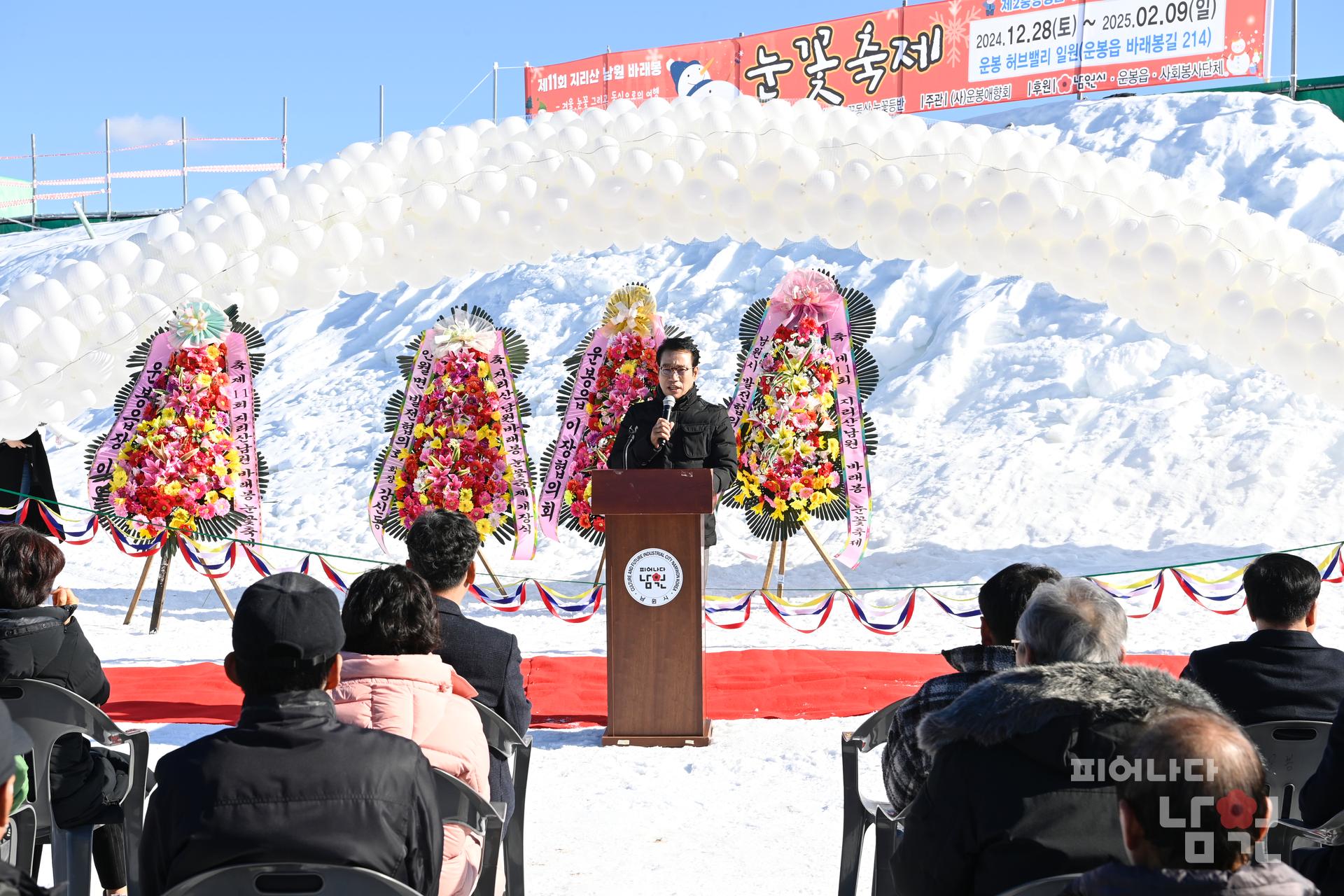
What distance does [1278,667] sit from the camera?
256 centimetres

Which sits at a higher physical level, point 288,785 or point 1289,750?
point 288,785

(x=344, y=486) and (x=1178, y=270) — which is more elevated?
(x=1178, y=270)

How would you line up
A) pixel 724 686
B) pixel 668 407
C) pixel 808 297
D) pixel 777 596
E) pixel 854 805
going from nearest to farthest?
1. pixel 854 805
2. pixel 668 407
3. pixel 724 686
4. pixel 777 596
5. pixel 808 297

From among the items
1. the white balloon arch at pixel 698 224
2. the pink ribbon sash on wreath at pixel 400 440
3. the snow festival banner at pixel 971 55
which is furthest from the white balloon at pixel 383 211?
the snow festival banner at pixel 971 55

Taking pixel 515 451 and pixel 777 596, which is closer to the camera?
pixel 777 596

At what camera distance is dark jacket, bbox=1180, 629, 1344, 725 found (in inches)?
99.6

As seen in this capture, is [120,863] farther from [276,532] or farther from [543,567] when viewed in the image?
[276,532]

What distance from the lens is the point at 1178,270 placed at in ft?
19.9

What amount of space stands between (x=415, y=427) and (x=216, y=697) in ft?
9.73

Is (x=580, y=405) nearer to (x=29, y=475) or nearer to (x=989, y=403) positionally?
(x=29, y=475)

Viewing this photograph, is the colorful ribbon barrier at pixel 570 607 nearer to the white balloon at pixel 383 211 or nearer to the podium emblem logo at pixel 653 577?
the podium emblem logo at pixel 653 577

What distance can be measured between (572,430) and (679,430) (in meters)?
2.74

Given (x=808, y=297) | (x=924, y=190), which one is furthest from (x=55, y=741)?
(x=808, y=297)

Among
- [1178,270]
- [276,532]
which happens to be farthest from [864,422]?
[276,532]
